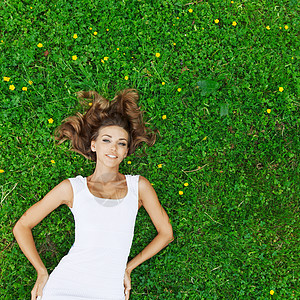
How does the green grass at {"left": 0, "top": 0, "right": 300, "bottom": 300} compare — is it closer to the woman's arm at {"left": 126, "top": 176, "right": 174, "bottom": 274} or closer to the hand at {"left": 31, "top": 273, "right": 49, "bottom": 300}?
the woman's arm at {"left": 126, "top": 176, "right": 174, "bottom": 274}

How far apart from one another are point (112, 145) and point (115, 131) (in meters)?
0.16

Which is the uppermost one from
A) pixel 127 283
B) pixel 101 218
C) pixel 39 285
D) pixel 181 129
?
pixel 181 129

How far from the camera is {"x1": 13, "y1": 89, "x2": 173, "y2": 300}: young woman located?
2.94 m

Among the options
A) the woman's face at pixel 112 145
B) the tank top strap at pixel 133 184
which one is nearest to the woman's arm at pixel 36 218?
the woman's face at pixel 112 145

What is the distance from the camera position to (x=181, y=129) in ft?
12.1

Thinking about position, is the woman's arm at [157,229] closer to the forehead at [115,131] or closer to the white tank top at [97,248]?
the white tank top at [97,248]

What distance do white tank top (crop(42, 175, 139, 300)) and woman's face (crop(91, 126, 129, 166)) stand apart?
391 mm

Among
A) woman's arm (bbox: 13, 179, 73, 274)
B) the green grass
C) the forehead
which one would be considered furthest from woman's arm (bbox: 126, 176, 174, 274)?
woman's arm (bbox: 13, 179, 73, 274)

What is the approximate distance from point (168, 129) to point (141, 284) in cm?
193

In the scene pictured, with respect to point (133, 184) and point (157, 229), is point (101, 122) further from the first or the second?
point (157, 229)

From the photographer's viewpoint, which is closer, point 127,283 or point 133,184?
point 133,184

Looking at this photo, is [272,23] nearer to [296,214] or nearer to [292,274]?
[296,214]

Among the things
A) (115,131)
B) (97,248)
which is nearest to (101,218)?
(97,248)

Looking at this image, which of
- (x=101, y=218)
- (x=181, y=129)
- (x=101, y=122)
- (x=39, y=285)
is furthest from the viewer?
(x=181, y=129)
